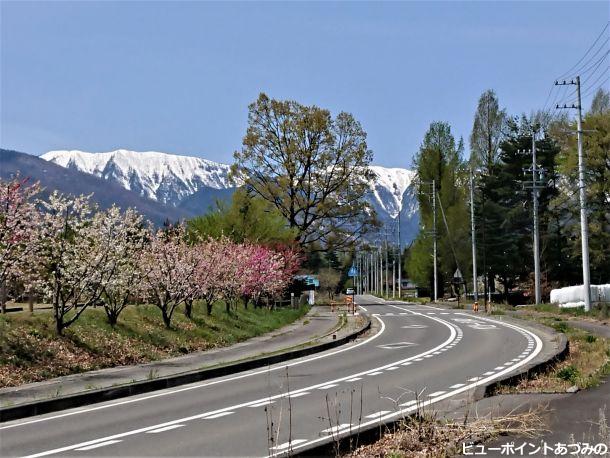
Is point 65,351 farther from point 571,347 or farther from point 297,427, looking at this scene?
point 571,347

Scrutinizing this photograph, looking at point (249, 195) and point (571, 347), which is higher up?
point (249, 195)

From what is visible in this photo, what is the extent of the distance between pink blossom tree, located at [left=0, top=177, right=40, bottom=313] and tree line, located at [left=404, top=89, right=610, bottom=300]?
167 ft

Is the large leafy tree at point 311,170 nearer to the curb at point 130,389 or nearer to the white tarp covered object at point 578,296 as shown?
the white tarp covered object at point 578,296

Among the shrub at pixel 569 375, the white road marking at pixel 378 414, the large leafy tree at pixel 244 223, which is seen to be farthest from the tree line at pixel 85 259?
the large leafy tree at pixel 244 223

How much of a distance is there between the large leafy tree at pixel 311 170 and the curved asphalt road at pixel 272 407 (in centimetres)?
3491

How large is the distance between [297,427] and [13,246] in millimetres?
10366

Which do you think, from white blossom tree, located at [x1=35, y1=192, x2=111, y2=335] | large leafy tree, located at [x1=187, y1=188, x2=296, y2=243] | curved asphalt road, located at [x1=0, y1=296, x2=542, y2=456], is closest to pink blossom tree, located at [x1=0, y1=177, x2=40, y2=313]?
white blossom tree, located at [x1=35, y1=192, x2=111, y2=335]

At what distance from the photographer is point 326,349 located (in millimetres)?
24453

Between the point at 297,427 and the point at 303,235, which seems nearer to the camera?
the point at 297,427

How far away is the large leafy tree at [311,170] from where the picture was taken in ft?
188

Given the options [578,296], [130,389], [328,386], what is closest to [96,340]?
[130,389]

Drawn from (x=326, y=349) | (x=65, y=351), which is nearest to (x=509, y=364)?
(x=326, y=349)

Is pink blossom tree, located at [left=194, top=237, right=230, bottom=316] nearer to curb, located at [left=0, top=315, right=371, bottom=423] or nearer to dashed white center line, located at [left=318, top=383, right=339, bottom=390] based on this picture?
curb, located at [left=0, top=315, right=371, bottom=423]

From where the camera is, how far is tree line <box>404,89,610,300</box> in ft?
227
